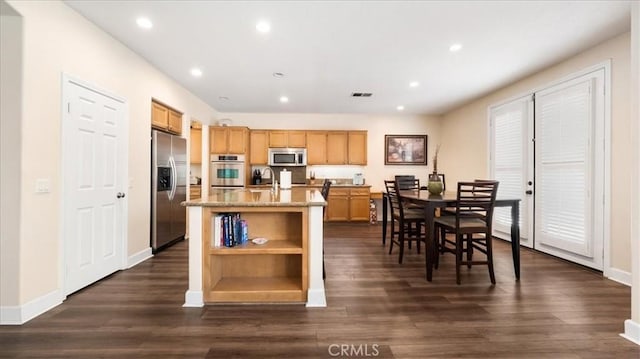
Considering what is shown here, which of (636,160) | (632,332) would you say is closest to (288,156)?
(636,160)

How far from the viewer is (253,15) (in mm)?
2768

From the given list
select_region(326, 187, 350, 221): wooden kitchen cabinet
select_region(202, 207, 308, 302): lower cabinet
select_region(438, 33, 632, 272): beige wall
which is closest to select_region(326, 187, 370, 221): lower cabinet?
select_region(326, 187, 350, 221): wooden kitchen cabinet

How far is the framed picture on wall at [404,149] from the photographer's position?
23.5 ft

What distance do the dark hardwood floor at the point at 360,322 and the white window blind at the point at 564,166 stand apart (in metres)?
0.70

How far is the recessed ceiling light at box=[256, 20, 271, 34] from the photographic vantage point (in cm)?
290

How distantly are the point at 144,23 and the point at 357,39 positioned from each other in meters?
2.08

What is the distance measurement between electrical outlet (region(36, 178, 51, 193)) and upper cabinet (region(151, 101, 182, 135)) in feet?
5.87

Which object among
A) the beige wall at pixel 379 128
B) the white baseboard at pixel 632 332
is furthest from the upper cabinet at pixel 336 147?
the white baseboard at pixel 632 332

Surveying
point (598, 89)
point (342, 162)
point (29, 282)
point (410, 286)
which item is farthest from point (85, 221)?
point (598, 89)

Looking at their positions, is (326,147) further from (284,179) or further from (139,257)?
(139,257)

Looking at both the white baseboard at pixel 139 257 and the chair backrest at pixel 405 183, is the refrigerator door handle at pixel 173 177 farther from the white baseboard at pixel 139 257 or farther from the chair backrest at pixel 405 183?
the chair backrest at pixel 405 183

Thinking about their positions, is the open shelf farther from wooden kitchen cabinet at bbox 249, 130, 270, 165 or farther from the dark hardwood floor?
wooden kitchen cabinet at bbox 249, 130, 270, 165

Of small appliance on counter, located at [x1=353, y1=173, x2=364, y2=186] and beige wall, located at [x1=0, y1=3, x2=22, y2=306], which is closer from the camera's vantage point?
beige wall, located at [x1=0, y1=3, x2=22, y2=306]

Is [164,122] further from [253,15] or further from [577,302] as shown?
[577,302]
